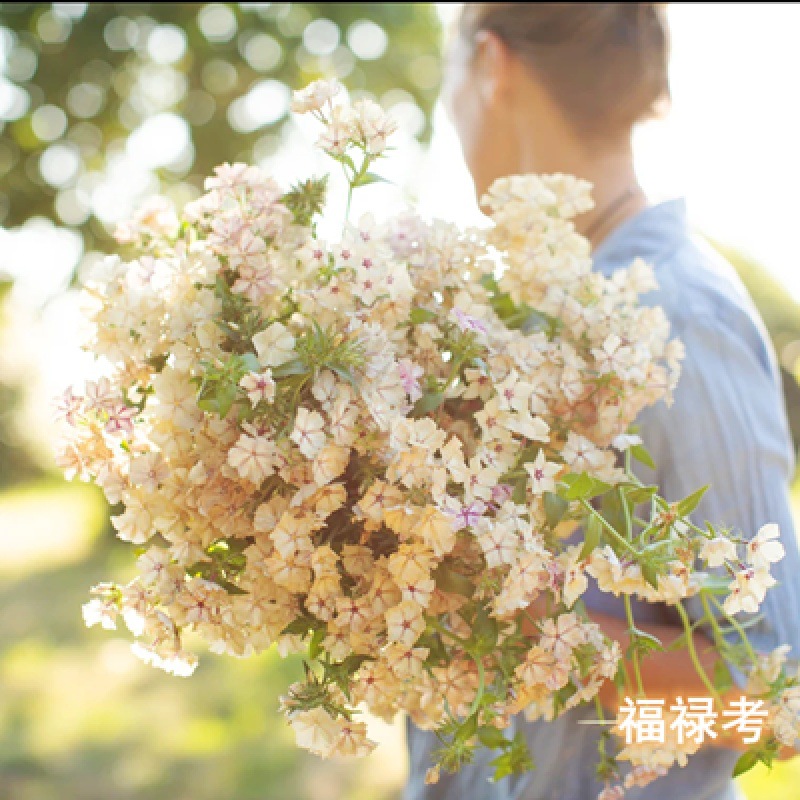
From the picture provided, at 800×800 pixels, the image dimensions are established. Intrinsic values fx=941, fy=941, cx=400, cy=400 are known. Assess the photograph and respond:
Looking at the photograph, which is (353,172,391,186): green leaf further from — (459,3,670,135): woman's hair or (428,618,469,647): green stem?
(459,3,670,135): woman's hair

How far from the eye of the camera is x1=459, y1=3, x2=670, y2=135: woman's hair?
1.20 m

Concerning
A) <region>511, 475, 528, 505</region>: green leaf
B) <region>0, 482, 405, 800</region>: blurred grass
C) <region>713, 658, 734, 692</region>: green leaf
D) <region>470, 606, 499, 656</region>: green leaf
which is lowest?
<region>0, 482, 405, 800</region>: blurred grass

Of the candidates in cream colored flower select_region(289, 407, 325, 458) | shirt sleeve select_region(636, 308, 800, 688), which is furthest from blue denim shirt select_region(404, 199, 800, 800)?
cream colored flower select_region(289, 407, 325, 458)

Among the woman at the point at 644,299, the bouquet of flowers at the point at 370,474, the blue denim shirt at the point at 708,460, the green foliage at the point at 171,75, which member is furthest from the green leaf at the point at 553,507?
the green foliage at the point at 171,75

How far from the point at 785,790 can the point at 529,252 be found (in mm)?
2388

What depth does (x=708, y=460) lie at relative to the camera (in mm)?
942

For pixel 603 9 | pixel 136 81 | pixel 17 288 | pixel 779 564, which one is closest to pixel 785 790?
pixel 779 564

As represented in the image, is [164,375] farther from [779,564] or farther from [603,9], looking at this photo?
[603,9]

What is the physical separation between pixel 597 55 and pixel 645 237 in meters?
0.27

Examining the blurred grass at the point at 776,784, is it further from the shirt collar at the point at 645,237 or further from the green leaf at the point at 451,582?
the green leaf at the point at 451,582

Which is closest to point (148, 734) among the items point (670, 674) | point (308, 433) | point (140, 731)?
point (140, 731)

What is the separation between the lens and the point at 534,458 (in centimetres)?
70

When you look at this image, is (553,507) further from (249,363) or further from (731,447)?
(731,447)

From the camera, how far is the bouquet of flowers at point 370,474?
0.63m
